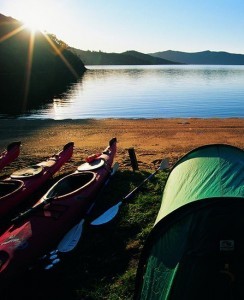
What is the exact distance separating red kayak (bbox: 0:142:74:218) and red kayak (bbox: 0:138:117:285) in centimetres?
112

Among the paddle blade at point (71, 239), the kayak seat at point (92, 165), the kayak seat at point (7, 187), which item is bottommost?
the paddle blade at point (71, 239)

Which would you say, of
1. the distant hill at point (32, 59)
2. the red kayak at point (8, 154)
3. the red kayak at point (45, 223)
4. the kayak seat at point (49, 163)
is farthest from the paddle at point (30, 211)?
the distant hill at point (32, 59)

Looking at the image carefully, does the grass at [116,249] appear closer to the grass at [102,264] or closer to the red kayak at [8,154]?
the grass at [102,264]

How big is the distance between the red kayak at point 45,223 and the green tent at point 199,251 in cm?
251

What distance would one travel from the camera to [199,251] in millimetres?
4340

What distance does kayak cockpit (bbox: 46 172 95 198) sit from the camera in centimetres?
894

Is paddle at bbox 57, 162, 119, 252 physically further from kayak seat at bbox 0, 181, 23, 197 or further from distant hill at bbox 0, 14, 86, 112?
distant hill at bbox 0, 14, 86, 112

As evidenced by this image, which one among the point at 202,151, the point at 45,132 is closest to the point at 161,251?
the point at 202,151

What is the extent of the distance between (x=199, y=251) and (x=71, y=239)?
3.60 meters

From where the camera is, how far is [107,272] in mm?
6258

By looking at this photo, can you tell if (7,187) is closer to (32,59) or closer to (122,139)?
(122,139)

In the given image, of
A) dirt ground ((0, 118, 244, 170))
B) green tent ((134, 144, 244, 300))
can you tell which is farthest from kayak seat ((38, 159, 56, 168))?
green tent ((134, 144, 244, 300))

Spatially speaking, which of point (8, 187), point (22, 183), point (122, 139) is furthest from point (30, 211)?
point (122, 139)

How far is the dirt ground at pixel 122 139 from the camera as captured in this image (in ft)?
50.0
